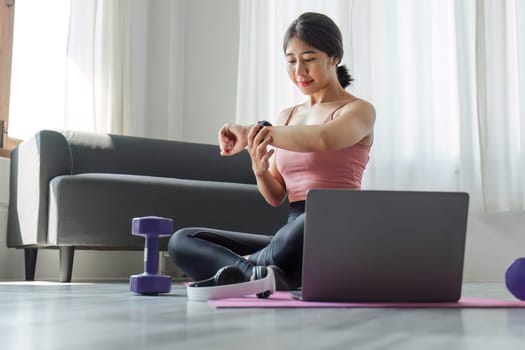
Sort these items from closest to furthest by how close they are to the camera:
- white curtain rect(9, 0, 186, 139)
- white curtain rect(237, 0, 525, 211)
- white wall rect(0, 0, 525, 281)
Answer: white curtain rect(237, 0, 525, 211) < white curtain rect(9, 0, 186, 139) < white wall rect(0, 0, 525, 281)

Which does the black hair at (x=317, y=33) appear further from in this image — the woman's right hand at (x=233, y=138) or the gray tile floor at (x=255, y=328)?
the gray tile floor at (x=255, y=328)

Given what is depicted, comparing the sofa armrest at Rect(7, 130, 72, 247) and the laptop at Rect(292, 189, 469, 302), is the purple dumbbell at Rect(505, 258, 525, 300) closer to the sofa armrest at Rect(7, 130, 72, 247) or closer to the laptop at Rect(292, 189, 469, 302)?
the laptop at Rect(292, 189, 469, 302)

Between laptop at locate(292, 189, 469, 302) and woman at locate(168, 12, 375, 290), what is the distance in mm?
281

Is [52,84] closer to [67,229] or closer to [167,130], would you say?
[167,130]

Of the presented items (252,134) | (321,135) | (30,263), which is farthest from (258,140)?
(30,263)

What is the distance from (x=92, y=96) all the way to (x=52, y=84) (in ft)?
0.72

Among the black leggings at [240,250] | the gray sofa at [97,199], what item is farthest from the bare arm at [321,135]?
the gray sofa at [97,199]

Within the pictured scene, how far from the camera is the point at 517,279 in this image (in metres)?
1.48

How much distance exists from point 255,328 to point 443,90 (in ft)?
9.29

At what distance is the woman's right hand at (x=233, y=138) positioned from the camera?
149 centimetres

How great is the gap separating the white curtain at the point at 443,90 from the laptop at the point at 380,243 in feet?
6.93

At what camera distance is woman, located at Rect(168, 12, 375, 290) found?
1.50 metres

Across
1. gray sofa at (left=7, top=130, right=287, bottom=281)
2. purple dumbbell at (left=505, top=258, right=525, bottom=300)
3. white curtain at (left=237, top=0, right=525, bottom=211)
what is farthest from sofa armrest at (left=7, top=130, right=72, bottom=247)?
purple dumbbell at (left=505, top=258, right=525, bottom=300)

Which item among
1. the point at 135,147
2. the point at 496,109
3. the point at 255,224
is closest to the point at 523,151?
the point at 496,109
